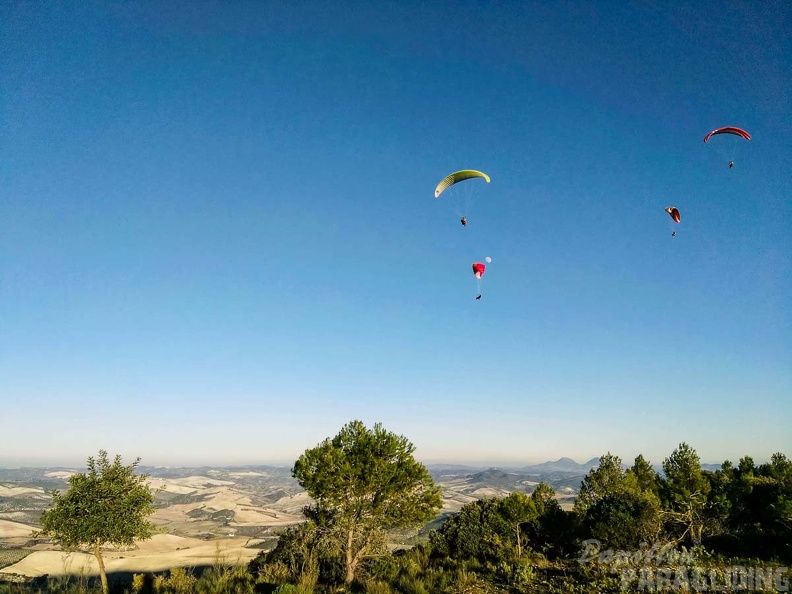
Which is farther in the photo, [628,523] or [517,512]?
[517,512]

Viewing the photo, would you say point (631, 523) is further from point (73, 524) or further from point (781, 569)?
point (73, 524)

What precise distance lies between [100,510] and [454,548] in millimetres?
28374

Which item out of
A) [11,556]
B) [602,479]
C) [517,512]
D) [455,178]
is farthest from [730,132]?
[11,556]

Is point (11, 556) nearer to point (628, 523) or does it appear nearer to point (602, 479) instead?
point (628, 523)

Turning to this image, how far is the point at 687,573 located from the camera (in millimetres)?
19297

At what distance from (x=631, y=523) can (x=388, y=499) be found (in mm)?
15617

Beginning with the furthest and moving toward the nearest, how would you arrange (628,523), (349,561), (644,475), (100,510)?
1. (644,475)
2. (628,523)
3. (349,561)
4. (100,510)

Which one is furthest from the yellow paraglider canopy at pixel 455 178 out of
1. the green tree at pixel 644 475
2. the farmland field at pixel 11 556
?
the farmland field at pixel 11 556

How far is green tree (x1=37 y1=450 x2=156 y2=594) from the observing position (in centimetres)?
2289

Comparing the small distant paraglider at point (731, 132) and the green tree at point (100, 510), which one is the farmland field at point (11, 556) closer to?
the green tree at point (100, 510)

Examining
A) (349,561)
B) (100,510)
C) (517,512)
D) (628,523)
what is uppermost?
(100,510)

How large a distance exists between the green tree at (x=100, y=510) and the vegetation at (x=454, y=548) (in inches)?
14.7

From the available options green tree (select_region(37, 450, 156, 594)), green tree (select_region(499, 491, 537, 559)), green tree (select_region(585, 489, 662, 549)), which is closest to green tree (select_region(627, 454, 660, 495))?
green tree (select_region(499, 491, 537, 559))

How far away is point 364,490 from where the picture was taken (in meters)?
25.8
